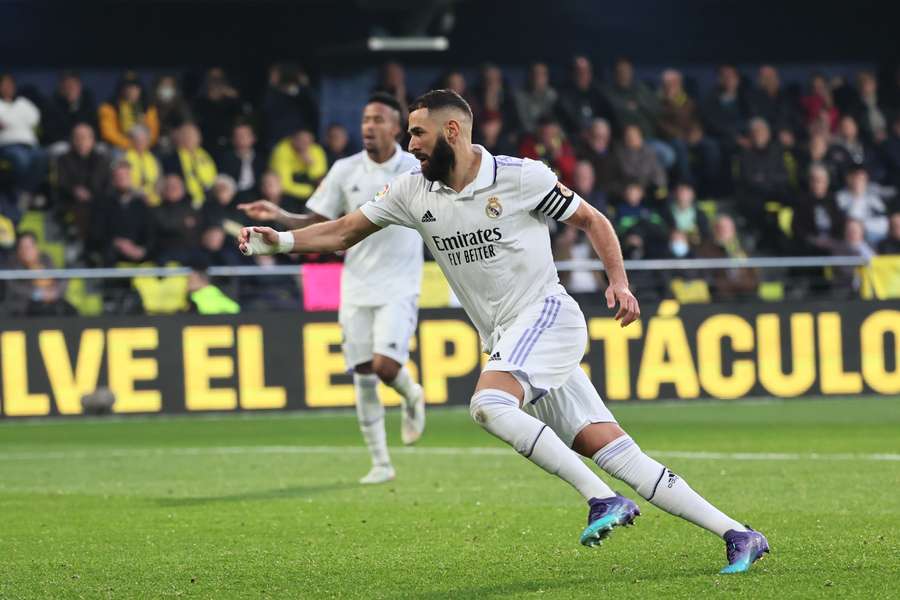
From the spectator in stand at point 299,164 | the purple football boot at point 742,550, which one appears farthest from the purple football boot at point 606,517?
the spectator in stand at point 299,164

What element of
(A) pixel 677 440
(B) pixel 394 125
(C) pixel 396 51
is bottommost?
(A) pixel 677 440

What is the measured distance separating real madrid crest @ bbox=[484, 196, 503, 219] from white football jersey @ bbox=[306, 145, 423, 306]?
4.20 metres

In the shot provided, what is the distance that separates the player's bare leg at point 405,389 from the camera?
36.8 ft

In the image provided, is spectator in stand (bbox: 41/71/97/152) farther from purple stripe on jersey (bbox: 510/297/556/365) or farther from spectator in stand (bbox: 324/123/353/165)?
purple stripe on jersey (bbox: 510/297/556/365)

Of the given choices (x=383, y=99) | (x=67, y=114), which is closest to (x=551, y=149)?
(x=67, y=114)

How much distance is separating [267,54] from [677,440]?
12.1 meters

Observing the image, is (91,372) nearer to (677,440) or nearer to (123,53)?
(677,440)

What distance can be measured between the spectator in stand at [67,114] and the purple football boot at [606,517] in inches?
578

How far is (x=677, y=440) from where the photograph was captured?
14.0m

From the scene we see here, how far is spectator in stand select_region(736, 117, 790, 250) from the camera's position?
21625mm

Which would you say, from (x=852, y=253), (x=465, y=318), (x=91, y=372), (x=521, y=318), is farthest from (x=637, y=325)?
(x=521, y=318)

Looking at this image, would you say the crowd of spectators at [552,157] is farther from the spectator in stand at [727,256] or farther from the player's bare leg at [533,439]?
the player's bare leg at [533,439]

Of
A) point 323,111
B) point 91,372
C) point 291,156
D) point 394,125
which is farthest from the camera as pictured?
point 323,111

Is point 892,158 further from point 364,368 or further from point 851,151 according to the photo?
point 364,368
